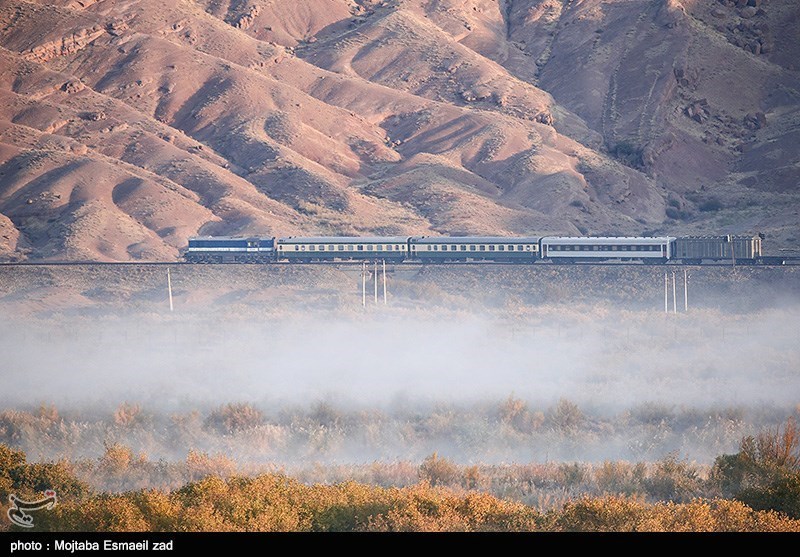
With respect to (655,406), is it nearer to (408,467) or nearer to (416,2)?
(408,467)

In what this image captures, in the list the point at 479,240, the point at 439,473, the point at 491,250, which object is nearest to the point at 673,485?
the point at 439,473

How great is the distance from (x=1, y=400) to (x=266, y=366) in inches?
487

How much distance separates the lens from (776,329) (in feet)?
195

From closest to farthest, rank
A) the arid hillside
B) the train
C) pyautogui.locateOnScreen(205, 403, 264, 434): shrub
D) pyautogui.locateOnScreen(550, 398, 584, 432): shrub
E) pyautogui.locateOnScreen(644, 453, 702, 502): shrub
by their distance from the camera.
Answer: pyautogui.locateOnScreen(644, 453, 702, 502): shrub
pyautogui.locateOnScreen(205, 403, 264, 434): shrub
pyautogui.locateOnScreen(550, 398, 584, 432): shrub
the train
the arid hillside

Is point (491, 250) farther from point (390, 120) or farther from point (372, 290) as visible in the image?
point (390, 120)

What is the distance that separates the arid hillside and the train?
429 inches

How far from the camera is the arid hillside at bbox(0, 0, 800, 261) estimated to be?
306 feet

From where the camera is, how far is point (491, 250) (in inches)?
2795

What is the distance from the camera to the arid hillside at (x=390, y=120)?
93.2 m

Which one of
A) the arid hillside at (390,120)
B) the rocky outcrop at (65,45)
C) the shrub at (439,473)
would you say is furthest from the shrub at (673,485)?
the rocky outcrop at (65,45)

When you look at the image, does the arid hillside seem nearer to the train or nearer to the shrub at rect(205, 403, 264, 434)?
the train

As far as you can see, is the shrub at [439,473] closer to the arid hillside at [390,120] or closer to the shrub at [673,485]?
the shrub at [673,485]

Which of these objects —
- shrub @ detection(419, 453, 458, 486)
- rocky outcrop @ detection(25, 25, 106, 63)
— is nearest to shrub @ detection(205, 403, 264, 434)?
shrub @ detection(419, 453, 458, 486)
